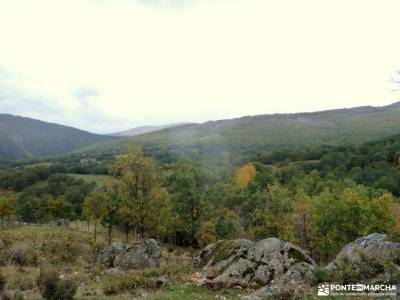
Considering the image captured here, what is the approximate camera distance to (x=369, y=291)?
13.8 meters

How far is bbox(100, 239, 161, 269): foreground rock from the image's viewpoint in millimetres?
23734

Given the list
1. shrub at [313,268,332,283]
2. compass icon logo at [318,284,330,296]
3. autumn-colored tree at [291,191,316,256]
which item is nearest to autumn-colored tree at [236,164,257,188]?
autumn-colored tree at [291,191,316,256]

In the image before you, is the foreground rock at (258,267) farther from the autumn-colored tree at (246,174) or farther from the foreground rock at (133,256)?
the autumn-colored tree at (246,174)

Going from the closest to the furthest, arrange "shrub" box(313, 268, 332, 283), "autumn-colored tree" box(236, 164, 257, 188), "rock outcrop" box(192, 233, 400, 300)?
"rock outcrop" box(192, 233, 400, 300) → "shrub" box(313, 268, 332, 283) → "autumn-colored tree" box(236, 164, 257, 188)

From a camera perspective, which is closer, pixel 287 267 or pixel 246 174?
pixel 287 267

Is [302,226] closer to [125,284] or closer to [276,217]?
[276,217]

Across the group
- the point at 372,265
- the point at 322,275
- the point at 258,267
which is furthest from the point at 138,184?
the point at 372,265

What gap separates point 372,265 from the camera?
15586 millimetres

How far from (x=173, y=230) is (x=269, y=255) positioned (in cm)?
4055

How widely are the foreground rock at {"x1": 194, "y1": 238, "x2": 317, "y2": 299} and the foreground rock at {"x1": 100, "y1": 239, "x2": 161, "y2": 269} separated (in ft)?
16.2

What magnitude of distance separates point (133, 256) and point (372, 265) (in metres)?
15.2

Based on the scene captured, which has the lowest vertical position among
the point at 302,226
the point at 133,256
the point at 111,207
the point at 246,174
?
the point at 246,174

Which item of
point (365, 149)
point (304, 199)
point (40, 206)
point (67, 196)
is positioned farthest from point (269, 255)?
point (365, 149)

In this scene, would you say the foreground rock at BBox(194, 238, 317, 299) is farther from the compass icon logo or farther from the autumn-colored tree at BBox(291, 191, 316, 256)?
the autumn-colored tree at BBox(291, 191, 316, 256)
